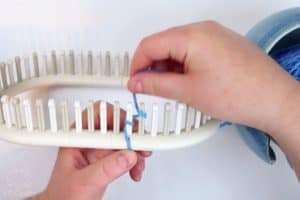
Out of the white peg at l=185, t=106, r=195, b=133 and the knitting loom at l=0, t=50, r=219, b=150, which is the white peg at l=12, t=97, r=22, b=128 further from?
the white peg at l=185, t=106, r=195, b=133

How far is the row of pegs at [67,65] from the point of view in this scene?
0.44 meters

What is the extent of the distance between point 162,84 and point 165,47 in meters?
0.03

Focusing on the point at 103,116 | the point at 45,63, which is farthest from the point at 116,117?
the point at 45,63

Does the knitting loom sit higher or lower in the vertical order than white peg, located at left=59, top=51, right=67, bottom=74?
lower

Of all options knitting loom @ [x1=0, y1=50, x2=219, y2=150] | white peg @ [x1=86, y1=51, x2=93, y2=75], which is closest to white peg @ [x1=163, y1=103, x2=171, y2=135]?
knitting loom @ [x1=0, y1=50, x2=219, y2=150]

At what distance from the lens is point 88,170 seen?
0.38 meters

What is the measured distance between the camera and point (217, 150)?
513 millimetres

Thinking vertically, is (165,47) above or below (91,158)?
above

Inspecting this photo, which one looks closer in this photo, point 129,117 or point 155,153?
point 129,117

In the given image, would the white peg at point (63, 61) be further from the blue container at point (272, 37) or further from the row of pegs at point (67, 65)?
the blue container at point (272, 37)

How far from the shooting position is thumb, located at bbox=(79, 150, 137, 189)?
37cm

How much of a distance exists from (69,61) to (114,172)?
13cm

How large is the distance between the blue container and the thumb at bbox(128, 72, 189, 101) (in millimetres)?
85

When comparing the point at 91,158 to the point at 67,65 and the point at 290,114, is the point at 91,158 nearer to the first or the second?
the point at 67,65
